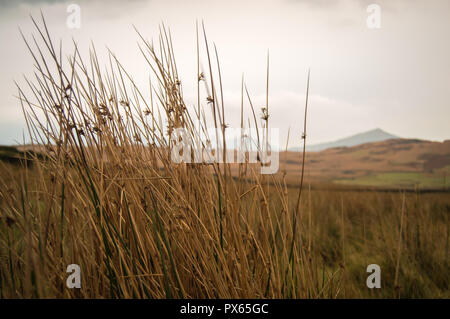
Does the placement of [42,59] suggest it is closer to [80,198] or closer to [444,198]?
[80,198]

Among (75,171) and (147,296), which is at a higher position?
(75,171)

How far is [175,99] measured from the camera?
1.69 meters

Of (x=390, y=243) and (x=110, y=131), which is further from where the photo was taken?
(x=390, y=243)

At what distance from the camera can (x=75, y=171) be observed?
5.66 ft
